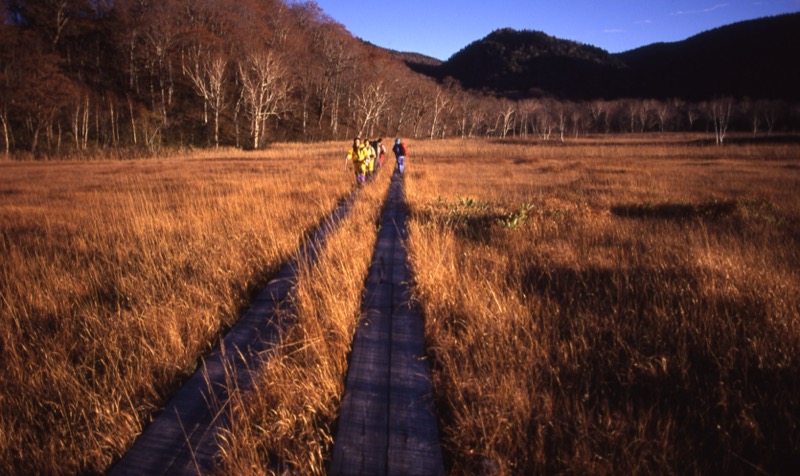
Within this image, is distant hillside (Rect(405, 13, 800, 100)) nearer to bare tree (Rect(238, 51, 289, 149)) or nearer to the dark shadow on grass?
bare tree (Rect(238, 51, 289, 149))

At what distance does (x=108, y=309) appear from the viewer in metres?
3.24

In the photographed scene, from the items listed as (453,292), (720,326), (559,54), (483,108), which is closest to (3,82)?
(453,292)

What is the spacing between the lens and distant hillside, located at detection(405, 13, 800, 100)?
105 metres

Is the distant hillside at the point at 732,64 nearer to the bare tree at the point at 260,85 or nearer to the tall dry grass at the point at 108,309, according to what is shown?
the bare tree at the point at 260,85

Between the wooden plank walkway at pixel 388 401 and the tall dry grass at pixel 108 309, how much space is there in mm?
1180

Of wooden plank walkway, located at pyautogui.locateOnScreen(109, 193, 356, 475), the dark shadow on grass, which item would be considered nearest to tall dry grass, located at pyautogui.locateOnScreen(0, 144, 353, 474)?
wooden plank walkway, located at pyautogui.locateOnScreen(109, 193, 356, 475)

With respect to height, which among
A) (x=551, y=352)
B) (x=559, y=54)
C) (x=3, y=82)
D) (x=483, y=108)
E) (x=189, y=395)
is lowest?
(x=189, y=395)

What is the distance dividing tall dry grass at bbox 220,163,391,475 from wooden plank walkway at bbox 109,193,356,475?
0.36ft

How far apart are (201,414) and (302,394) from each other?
565 mm

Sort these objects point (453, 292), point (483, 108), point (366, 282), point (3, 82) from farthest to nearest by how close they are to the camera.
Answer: point (483, 108) → point (3, 82) → point (366, 282) → point (453, 292)

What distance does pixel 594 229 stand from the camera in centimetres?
574

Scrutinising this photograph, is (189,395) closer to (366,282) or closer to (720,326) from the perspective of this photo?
(366,282)

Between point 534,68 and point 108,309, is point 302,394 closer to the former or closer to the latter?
point 108,309

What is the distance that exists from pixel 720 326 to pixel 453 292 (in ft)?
6.54
